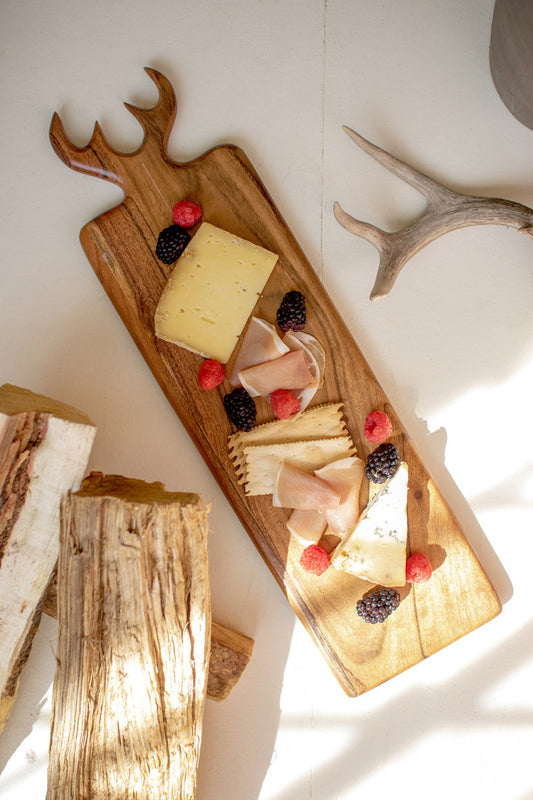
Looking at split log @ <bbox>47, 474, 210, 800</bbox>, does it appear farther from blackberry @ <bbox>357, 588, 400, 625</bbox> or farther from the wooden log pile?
blackberry @ <bbox>357, 588, 400, 625</bbox>

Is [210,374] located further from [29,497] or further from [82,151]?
[82,151]

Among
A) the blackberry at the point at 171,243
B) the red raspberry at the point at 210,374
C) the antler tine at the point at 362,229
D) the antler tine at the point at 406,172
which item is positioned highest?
the antler tine at the point at 406,172

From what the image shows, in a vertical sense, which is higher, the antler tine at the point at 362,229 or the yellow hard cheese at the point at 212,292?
the antler tine at the point at 362,229

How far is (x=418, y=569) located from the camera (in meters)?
1.68

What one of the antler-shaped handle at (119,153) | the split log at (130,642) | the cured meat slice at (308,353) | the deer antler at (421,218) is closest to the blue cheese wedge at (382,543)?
the cured meat slice at (308,353)

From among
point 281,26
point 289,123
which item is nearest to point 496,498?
point 289,123

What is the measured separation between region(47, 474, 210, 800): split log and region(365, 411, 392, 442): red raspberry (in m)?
0.60

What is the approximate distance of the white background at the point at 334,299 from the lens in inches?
69.7

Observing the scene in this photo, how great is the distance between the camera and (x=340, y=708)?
1840mm

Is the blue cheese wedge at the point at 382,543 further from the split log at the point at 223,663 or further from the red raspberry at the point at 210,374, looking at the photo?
the red raspberry at the point at 210,374

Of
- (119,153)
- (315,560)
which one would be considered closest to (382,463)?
(315,560)

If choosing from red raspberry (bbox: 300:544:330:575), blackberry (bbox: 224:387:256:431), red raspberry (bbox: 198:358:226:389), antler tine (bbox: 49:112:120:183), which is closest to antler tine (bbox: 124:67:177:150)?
antler tine (bbox: 49:112:120:183)

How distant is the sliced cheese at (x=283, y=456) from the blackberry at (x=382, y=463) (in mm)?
82

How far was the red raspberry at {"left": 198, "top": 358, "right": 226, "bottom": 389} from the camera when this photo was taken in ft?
5.42
